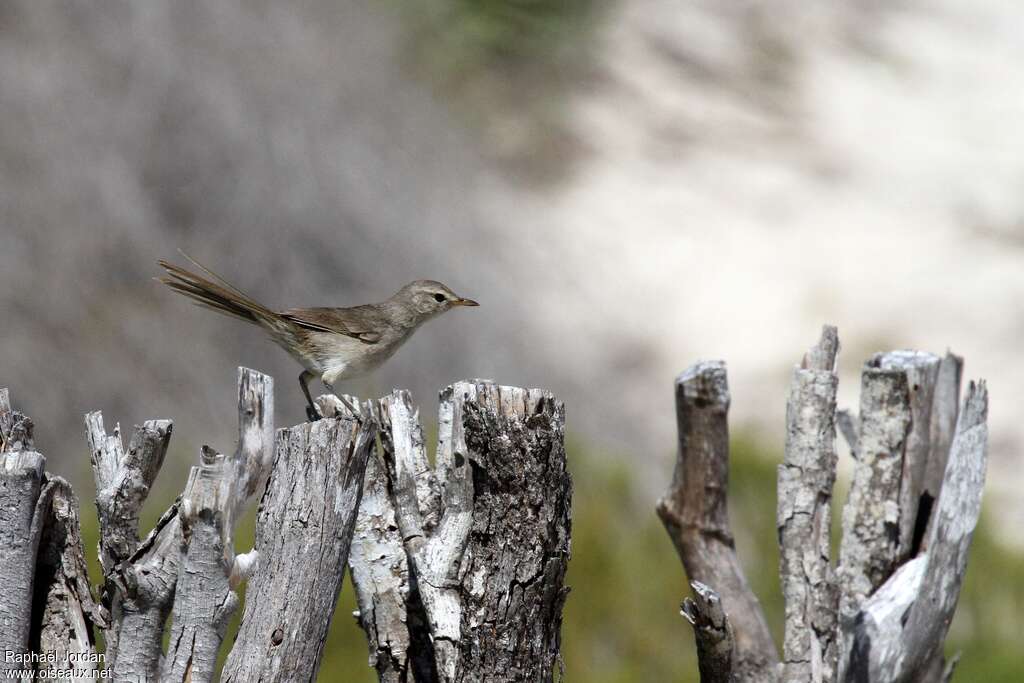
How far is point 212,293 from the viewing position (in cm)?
326

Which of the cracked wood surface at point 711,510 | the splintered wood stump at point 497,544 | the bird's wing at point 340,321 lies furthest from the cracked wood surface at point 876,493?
the bird's wing at point 340,321

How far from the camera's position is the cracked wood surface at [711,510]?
2.94 metres

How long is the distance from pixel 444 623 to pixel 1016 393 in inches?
323

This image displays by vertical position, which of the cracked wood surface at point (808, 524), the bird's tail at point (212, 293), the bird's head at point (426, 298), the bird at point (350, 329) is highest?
the bird's head at point (426, 298)

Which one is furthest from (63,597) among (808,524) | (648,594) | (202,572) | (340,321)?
(648,594)

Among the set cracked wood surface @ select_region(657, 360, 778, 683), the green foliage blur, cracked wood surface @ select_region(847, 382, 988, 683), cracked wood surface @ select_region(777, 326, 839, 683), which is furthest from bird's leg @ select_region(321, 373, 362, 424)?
the green foliage blur

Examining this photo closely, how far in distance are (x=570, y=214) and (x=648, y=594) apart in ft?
20.8

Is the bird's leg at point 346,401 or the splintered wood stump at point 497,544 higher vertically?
the bird's leg at point 346,401

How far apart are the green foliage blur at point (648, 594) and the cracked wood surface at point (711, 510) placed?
2.25 metres

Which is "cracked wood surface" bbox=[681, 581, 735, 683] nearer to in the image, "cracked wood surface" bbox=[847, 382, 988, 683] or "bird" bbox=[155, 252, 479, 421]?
"cracked wood surface" bbox=[847, 382, 988, 683]

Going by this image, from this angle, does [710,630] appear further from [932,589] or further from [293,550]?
[293,550]

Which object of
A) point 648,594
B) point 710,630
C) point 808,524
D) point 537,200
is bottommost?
point 710,630

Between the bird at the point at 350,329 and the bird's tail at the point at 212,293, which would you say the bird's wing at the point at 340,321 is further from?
the bird's tail at the point at 212,293

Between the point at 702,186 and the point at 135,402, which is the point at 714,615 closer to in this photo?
the point at 135,402
